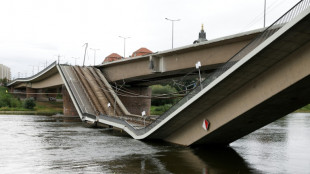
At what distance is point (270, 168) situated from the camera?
1515 cm

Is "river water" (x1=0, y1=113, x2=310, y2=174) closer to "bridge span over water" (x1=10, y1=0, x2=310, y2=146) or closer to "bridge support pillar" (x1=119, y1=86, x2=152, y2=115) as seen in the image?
"bridge span over water" (x1=10, y1=0, x2=310, y2=146)

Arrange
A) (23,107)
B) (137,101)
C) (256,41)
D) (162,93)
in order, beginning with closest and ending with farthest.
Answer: (256,41)
(137,101)
(23,107)
(162,93)

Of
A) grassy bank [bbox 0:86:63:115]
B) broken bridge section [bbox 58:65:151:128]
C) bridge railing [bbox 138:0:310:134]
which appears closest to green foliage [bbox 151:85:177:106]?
grassy bank [bbox 0:86:63:115]

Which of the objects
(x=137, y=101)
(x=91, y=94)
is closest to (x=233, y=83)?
(x=91, y=94)

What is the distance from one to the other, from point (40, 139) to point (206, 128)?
13.0 meters

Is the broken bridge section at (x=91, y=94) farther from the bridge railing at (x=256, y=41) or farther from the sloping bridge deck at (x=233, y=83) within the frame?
the bridge railing at (x=256, y=41)

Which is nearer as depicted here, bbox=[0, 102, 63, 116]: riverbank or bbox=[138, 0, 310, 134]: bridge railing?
bbox=[138, 0, 310, 134]: bridge railing

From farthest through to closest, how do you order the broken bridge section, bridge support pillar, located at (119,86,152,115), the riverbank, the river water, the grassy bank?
the grassy bank < the riverbank < bridge support pillar, located at (119,86,152,115) < the broken bridge section < the river water

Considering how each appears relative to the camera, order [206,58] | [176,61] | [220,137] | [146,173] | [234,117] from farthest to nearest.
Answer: [176,61]
[206,58]
[220,137]
[234,117]
[146,173]

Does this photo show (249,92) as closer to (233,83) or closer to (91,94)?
(233,83)

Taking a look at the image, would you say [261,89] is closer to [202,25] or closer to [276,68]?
[276,68]

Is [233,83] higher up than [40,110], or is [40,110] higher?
[233,83]

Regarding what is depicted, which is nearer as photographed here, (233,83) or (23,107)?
(233,83)

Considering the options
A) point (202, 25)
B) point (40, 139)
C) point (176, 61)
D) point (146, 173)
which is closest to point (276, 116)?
point (146, 173)
